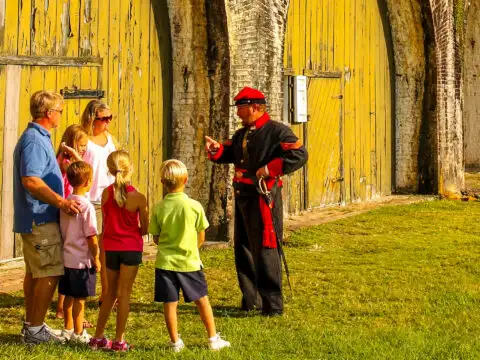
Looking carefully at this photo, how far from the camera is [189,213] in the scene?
5434mm

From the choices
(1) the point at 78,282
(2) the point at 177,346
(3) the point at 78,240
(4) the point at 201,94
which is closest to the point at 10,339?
(1) the point at 78,282

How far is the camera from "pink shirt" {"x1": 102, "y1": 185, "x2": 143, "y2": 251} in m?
5.50

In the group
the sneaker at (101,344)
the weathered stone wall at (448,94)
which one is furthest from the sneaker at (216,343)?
the weathered stone wall at (448,94)

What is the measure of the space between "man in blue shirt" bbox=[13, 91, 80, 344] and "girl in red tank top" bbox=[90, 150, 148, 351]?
0.24m

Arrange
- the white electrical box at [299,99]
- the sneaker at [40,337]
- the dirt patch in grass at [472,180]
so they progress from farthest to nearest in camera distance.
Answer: the dirt patch in grass at [472,180] → the white electrical box at [299,99] → the sneaker at [40,337]

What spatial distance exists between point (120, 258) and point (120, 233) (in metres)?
0.15

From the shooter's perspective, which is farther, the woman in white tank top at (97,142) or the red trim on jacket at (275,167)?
the red trim on jacket at (275,167)

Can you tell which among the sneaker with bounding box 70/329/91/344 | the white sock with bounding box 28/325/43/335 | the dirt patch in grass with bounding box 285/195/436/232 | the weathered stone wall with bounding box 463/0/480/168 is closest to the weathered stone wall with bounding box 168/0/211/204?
the dirt patch in grass with bounding box 285/195/436/232

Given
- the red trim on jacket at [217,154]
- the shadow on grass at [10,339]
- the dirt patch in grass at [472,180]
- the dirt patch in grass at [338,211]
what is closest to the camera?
the shadow on grass at [10,339]

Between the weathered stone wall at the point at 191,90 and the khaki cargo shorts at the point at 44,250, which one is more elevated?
the weathered stone wall at the point at 191,90

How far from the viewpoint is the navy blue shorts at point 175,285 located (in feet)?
17.7

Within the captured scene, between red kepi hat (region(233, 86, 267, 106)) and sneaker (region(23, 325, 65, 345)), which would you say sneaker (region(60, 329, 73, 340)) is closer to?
sneaker (region(23, 325, 65, 345))

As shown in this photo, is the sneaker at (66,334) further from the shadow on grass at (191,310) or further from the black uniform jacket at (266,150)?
the black uniform jacket at (266,150)

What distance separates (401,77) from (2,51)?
8114 millimetres
